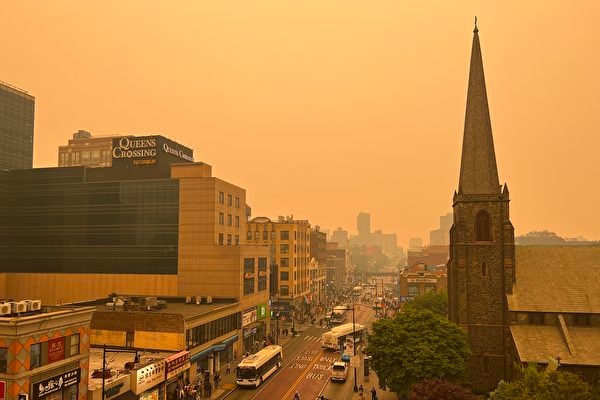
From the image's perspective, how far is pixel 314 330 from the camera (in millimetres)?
93188

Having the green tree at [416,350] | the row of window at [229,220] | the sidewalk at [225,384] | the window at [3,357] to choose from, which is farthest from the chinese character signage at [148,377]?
the row of window at [229,220]

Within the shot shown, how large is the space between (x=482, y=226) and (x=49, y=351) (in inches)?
1604

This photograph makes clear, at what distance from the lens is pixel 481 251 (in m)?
51.0

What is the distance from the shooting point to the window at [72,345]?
35.0 m

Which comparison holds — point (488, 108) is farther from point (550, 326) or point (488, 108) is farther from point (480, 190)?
point (550, 326)

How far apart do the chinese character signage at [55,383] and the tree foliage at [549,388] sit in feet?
99.3

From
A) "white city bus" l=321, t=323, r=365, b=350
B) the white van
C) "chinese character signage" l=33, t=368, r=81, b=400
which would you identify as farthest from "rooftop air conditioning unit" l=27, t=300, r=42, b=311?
"white city bus" l=321, t=323, r=365, b=350

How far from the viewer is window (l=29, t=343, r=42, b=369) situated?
31.7 m

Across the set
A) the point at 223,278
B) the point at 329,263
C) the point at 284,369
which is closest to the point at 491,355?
the point at 284,369

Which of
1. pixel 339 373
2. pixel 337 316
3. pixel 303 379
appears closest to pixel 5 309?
pixel 303 379

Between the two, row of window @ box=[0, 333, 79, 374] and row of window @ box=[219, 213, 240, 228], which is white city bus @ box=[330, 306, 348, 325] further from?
row of window @ box=[0, 333, 79, 374]

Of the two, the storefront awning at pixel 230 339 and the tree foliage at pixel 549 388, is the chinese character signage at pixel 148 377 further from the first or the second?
the tree foliage at pixel 549 388

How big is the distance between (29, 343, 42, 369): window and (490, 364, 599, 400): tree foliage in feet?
103

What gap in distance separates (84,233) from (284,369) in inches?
1579
